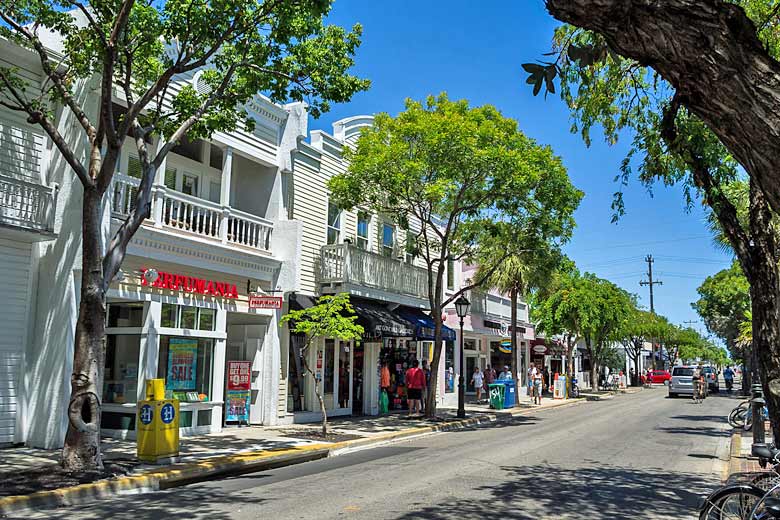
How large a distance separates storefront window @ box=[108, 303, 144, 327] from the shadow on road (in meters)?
8.92

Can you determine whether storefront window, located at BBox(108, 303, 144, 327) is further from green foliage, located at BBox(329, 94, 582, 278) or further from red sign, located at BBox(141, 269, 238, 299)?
green foliage, located at BBox(329, 94, 582, 278)

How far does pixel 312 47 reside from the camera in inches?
518

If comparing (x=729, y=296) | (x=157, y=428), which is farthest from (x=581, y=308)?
(x=157, y=428)

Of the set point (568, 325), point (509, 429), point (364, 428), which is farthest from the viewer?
point (568, 325)

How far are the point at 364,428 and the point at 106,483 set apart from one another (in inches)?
369

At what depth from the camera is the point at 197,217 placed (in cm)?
1667

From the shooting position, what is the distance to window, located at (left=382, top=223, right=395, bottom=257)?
2507 cm

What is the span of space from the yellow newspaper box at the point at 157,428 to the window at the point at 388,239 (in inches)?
548

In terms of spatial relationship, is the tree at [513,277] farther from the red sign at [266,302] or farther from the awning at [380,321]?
the red sign at [266,302]

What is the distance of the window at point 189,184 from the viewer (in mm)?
18062

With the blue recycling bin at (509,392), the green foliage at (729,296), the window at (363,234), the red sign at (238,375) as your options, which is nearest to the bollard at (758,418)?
the red sign at (238,375)

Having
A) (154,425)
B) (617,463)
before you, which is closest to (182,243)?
(154,425)

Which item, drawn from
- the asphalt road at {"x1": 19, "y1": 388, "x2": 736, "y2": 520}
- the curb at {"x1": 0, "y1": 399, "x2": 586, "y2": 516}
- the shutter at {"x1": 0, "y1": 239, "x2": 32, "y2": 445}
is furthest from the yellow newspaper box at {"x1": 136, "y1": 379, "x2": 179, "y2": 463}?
the shutter at {"x1": 0, "y1": 239, "x2": 32, "y2": 445}

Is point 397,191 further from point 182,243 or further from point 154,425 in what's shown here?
point 154,425
